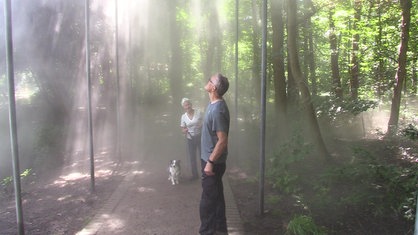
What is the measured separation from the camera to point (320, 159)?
Result: 8.84 m

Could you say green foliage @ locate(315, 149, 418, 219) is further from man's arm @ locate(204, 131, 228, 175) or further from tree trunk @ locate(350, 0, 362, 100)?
tree trunk @ locate(350, 0, 362, 100)

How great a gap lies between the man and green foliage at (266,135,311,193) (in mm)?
2721

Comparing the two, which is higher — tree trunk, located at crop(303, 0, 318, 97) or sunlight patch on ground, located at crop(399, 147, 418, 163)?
tree trunk, located at crop(303, 0, 318, 97)

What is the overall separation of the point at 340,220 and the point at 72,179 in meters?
6.90

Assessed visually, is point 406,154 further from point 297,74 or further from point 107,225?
point 107,225

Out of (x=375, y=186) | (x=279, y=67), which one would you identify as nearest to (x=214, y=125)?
(x=375, y=186)

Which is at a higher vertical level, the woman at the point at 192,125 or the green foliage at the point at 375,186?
the woman at the point at 192,125

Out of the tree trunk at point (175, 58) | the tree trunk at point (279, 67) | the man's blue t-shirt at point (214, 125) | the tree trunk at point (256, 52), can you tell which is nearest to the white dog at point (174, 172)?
the man's blue t-shirt at point (214, 125)

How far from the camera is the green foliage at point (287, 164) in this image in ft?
24.5

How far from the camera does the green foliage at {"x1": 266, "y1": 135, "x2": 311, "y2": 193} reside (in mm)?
7470

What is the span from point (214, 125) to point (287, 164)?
401cm

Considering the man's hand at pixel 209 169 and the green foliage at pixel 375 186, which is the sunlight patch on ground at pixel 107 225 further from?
the green foliage at pixel 375 186

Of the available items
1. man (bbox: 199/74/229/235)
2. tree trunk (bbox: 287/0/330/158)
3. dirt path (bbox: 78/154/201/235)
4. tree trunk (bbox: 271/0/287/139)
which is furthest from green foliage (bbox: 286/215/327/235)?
tree trunk (bbox: 271/0/287/139)

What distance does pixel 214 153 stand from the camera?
453 centimetres
